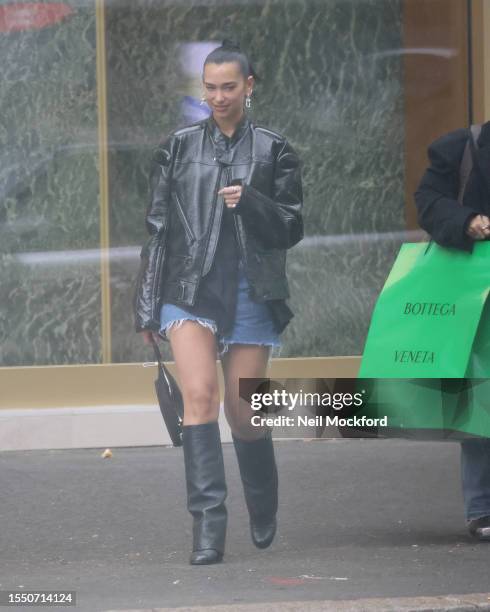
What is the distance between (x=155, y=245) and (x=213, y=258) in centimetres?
23

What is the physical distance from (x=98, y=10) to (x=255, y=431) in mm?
3796

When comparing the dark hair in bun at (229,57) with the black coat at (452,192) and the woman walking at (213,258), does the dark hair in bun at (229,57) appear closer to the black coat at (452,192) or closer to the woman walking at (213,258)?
the woman walking at (213,258)

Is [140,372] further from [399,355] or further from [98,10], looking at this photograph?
[399,355]

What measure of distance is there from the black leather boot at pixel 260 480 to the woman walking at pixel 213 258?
21 cm

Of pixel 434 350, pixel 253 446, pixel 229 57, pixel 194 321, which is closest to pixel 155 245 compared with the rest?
pixel 194 321

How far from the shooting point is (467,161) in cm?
587

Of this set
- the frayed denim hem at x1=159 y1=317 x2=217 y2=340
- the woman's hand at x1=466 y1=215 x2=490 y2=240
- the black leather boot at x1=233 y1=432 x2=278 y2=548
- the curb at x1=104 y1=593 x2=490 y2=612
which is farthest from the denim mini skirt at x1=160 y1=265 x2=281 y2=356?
the curb at x1=104 y1=593 x2=490 y2=612

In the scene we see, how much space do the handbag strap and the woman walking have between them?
0.64 meters

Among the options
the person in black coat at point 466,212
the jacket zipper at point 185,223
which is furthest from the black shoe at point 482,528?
the jacket zipper at point 185,223

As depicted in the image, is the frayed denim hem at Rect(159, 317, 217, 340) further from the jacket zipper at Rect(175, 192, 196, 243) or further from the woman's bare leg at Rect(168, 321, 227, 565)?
the jacket zipper at Rect(175, 192, 196, 243)

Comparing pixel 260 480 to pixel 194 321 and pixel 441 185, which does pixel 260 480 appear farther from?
pixel 441 185

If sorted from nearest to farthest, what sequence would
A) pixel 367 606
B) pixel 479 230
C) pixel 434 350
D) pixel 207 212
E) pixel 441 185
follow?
1. pixel 367 606
2. pixel 434 350
3. pixel 479 230
4. pixel 207 212
5. pixel 441 185

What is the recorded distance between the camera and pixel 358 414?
18.5 feet

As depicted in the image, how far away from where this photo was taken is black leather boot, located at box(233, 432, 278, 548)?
19.5 ft
